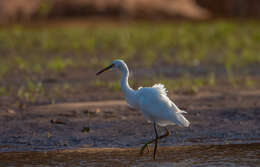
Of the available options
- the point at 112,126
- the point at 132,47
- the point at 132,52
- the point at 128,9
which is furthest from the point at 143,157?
the point at 128,9

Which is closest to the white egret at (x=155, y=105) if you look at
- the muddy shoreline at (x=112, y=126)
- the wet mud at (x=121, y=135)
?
the wet mud at (x=121, y=135)

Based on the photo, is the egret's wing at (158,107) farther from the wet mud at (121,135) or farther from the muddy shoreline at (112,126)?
the muddy shoreline at (112,126)

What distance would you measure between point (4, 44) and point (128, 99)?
9.26 meters

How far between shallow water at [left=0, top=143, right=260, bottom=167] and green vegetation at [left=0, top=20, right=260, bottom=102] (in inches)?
97.4

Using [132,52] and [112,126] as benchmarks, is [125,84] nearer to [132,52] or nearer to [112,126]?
[112,126]

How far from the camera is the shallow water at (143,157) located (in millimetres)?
5719

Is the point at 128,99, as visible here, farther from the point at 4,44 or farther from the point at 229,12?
the point at 229,12

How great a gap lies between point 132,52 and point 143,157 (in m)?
8.07

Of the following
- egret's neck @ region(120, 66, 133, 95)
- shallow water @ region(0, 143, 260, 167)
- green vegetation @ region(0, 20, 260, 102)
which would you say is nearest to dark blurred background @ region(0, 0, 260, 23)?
green vegetation @ region(0, 20, 260, 102)

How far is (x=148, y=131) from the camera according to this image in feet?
23.3

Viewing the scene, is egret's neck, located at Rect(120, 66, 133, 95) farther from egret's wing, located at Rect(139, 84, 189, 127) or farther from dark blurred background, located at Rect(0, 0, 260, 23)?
dark blurred background, located at Rect(0, 0, 260, 23)

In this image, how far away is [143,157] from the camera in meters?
6.01

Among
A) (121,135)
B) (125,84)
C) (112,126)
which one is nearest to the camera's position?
(125,84)

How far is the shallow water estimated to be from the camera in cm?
572
